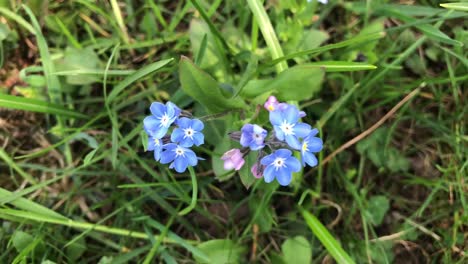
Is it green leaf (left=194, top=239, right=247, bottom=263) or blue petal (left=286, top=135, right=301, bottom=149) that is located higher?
blue petal (left=286, top=135, right=301, bottom=149)

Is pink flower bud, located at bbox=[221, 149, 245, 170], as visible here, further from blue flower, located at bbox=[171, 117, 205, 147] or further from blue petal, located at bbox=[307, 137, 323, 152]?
blue petal, located at bbox=[307, 137, 323, 152]

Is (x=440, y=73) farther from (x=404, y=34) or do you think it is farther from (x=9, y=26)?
(x=9, y=26)

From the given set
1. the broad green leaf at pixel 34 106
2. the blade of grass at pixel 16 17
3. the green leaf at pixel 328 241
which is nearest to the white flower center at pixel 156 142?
the broad green leaf at pixel 34 106

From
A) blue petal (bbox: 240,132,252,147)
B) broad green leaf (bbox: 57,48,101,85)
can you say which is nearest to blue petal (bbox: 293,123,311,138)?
blue petal (bbox: 240,132,252,147)

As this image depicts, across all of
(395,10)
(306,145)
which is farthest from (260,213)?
(395,10)

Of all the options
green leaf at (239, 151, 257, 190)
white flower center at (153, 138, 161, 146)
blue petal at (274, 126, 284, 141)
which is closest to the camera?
blue petal at (274, 126, 284, 141)

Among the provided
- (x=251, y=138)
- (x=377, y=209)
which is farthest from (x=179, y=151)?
(x=377, y=209)

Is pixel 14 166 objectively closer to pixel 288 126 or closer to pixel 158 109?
pixel 158 109
